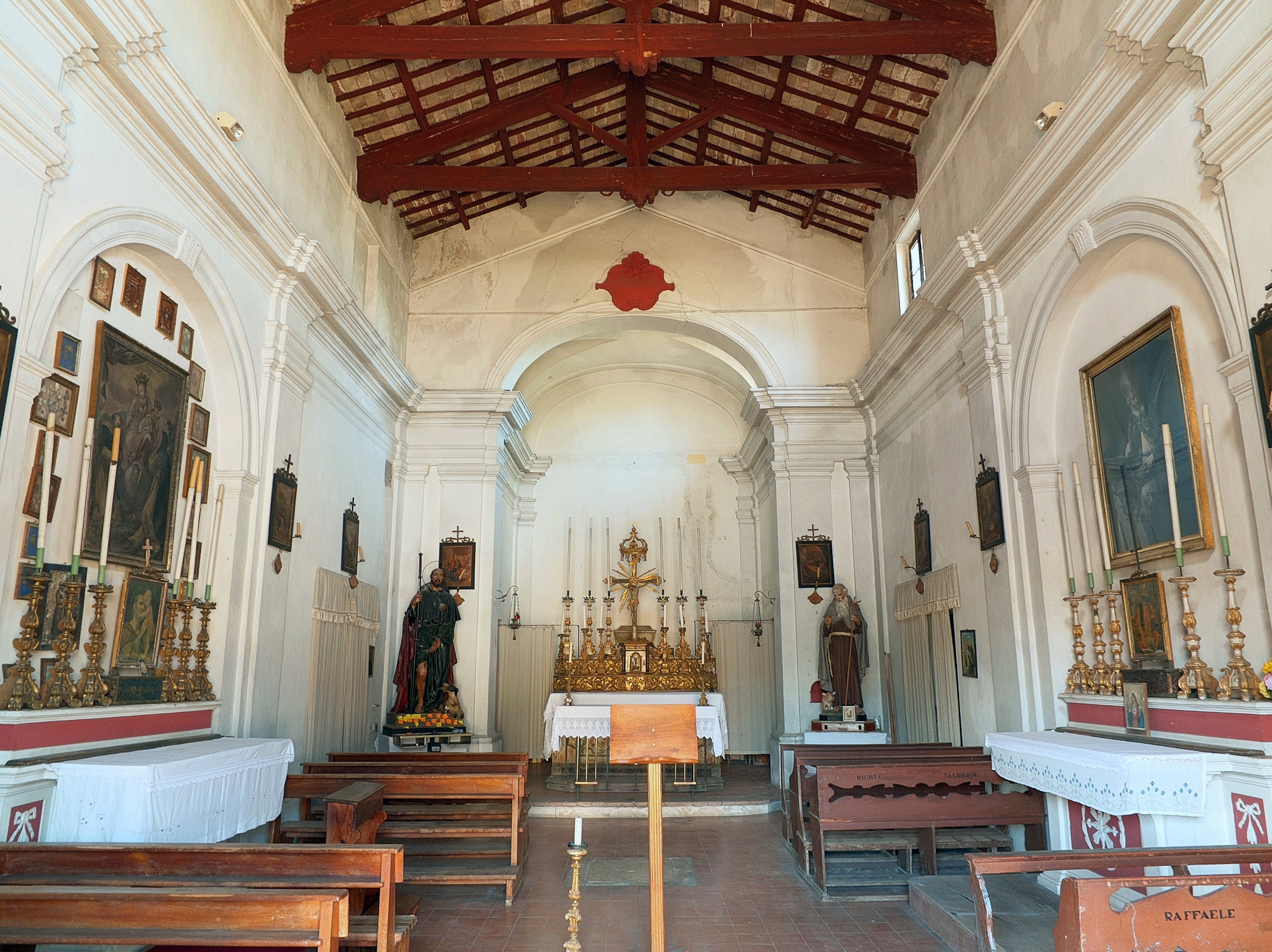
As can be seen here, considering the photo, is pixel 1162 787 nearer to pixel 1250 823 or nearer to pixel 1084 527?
pixel 1250 823

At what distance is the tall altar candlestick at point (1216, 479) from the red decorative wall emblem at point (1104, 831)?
1699 millimetres

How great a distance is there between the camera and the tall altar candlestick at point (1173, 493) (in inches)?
201

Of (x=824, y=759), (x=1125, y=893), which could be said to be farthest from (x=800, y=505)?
(x=1125, y=893)

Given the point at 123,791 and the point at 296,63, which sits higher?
the point at 296,63

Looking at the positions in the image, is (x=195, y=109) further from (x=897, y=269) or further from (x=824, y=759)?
(x=897, y=269)

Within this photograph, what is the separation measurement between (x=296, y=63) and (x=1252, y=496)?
8079 mm

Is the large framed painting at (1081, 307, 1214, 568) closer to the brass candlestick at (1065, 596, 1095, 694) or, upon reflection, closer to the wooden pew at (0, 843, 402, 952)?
the brass candlestick at (1065, 596, 1095, 694)

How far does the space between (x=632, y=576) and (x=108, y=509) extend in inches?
390

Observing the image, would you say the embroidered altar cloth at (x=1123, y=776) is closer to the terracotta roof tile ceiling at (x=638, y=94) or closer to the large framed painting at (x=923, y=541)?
the large framed painting at (x=923, y=541)

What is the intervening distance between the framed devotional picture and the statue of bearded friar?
4599mm

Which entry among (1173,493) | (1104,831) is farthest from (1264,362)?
(1104,831)

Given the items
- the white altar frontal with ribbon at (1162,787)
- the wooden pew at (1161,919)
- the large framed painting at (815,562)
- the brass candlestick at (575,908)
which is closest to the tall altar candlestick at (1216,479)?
the white altar frontal with ribbon at (1162,787)

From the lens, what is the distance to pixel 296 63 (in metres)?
8.19

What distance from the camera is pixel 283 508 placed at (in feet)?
26.7
